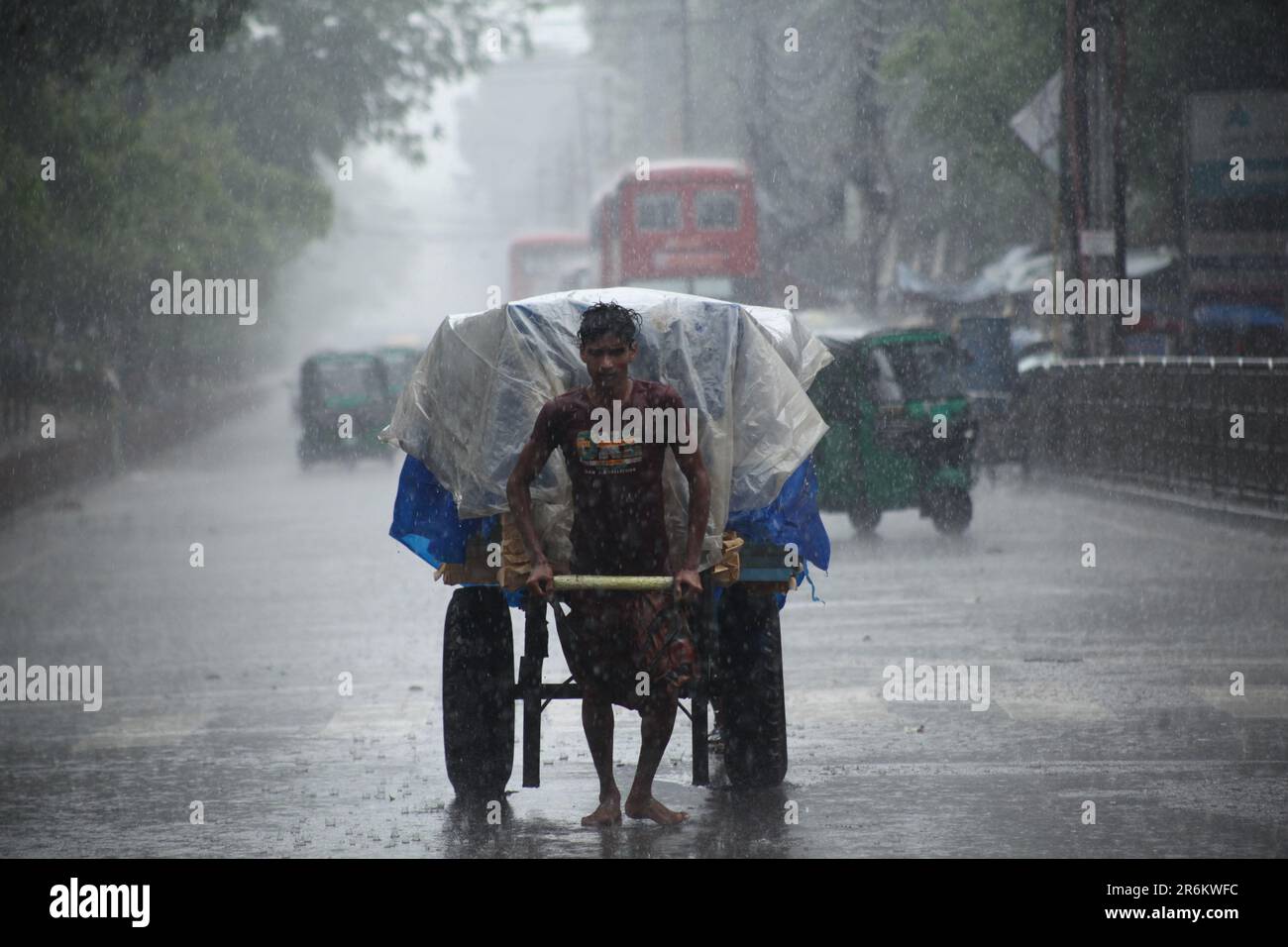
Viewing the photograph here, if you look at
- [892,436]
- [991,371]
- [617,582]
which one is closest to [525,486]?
[617,582]

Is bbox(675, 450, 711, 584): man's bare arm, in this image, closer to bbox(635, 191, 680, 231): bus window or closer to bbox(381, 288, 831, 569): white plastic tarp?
bbox(381, 288, 831, 569): white plastic tarp

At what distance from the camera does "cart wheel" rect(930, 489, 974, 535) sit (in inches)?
730

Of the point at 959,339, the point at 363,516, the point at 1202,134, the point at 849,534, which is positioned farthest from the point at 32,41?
the point at 1202,134

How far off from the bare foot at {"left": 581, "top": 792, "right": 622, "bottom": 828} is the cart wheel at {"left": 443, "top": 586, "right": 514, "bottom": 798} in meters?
0.57

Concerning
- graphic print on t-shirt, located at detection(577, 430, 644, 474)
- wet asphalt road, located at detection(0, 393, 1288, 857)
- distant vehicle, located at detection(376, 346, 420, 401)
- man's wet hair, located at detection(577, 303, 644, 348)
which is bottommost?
wet asphalt road, located at detection(0, 393, 1288, 857)

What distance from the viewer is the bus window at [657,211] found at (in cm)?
3525

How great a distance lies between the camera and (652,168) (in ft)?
115

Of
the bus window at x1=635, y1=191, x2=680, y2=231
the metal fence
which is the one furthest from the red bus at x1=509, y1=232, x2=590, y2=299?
the metal fence

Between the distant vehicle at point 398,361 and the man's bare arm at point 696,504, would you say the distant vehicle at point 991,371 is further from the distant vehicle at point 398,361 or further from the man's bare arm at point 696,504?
the man's bare arm at point 696,504

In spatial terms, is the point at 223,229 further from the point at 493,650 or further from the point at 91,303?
the point at 493,650

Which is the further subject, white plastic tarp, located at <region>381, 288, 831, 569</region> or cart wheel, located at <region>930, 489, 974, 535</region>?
cart wheel, located at <region>930, 489, 974, 535</region>

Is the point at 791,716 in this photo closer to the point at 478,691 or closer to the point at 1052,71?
the point at 478,691
